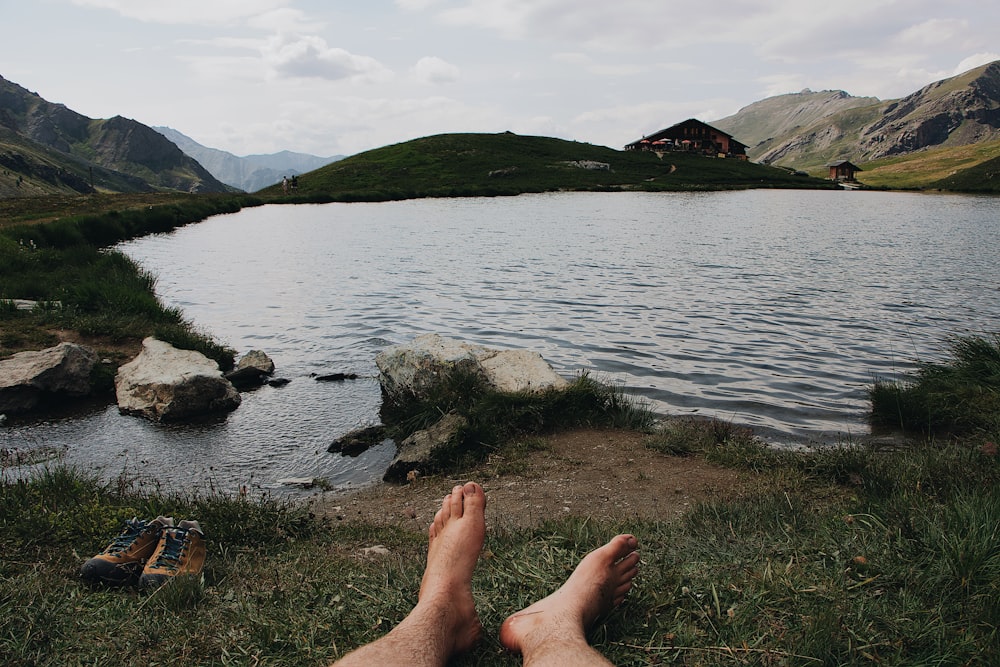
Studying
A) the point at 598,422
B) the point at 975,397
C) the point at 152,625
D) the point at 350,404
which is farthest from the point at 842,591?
the point at 350,404

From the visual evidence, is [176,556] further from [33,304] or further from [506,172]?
[506,172]

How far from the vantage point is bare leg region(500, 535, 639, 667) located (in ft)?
10.0

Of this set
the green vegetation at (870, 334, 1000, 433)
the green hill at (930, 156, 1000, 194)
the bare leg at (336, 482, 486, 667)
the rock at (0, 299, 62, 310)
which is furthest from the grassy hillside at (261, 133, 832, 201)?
the bare leg at (336, 482, 486, 667)

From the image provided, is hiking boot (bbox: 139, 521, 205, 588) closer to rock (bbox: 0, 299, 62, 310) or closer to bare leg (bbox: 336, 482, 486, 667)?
bare leg (bbox: 336, 482, 486, 667)

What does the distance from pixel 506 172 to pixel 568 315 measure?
7710cm

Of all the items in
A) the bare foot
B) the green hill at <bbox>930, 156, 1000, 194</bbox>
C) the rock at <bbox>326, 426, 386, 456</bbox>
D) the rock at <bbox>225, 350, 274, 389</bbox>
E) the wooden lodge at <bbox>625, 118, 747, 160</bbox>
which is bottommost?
the rock at <bbox>326, 426, 386, 456</bbox>

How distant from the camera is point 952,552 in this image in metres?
3.52

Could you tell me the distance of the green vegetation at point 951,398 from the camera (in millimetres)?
7945

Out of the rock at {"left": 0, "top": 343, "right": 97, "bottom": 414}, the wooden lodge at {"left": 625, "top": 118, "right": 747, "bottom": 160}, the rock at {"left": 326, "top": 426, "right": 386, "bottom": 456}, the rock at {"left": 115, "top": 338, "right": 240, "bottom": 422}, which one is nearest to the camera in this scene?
the rock at {"left": 326, "top": 426, "right": 386, "bottom": 456}

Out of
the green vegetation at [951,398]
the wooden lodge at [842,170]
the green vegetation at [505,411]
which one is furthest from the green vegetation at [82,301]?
the wooden lodge at [842,170]

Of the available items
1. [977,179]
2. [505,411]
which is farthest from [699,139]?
[505,411]

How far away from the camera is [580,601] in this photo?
3463 mm

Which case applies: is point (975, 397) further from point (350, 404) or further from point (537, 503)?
point (350, 404)

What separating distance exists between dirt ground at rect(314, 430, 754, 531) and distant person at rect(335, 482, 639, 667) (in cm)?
141
